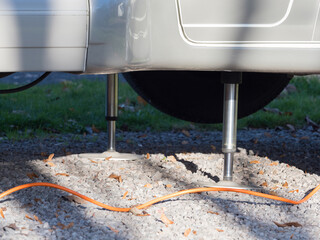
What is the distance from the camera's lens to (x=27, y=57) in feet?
6.66

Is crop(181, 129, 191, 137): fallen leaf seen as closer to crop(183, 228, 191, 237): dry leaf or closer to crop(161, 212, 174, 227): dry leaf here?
crop(161, 212, 174, 227): dry leaf

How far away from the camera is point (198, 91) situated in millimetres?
3334

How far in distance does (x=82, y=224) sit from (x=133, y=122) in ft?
8.09

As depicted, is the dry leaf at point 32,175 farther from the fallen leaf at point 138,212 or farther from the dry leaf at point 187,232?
the dry leaf at point 187,232

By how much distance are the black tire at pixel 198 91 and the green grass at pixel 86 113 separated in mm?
960

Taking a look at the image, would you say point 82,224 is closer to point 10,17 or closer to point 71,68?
point 71,68

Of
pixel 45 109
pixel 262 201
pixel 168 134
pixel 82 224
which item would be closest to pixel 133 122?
pixel 168 134

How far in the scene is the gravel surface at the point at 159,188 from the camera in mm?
1961

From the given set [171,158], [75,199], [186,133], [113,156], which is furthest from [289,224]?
[186,133]

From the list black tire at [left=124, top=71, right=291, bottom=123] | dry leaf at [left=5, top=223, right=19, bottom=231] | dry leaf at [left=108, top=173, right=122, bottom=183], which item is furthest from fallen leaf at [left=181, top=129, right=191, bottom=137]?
dry leaf at [left=5, top=223, right=19, bottom=231]

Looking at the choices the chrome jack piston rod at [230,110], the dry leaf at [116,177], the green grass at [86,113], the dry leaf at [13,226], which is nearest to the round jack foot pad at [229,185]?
the chrome jack piston rod at [230,110]

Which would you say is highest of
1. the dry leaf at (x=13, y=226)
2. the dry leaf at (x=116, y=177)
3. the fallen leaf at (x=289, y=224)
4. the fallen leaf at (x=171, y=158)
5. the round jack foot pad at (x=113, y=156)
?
the dry leaf at (x=13, y=226)

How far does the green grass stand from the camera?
4238 millimetres

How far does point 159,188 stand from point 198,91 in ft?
3.22
